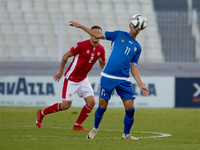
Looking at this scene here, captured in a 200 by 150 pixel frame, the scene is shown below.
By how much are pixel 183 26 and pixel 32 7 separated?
286 inches

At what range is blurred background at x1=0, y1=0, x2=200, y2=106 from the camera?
1728cm

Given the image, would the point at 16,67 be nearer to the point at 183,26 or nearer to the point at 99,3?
the point at 99,3

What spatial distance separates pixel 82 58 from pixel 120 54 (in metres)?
2.13

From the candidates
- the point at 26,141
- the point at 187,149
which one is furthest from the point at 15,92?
the point at 187,149

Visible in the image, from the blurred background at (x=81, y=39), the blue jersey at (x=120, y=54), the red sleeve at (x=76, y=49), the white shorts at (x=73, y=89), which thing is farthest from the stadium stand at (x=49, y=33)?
the blue jersey at (x=120, y=54)

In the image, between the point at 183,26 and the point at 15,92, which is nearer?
the point at 15,92

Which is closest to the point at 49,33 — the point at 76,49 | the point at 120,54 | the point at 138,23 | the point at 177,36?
the point at 177,36

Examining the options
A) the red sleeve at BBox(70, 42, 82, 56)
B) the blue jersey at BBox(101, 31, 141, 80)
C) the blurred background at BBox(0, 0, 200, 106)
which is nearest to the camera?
the blue jersey at BBox(101, 31, 141, 80)

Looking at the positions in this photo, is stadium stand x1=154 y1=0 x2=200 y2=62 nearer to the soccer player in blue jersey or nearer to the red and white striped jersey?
the red and white striped jersey

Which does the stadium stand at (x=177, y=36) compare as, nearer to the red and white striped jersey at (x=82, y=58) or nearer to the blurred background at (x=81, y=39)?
the blurred background at (x=81, y=39)

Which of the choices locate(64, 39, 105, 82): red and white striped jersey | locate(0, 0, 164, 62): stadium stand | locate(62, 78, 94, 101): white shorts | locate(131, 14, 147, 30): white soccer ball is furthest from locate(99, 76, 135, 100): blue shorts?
locate(0, 0, 164, 62): stadium stand

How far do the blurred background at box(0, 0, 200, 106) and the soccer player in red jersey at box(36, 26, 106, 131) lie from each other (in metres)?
7.97

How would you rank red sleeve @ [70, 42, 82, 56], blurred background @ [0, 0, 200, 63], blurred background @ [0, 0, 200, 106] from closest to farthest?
1. red sleeve @ [70, 42, 82, 56]
2. blurred background @ [0, 0, 200, 106]
3. blurred background @ [0, 0, 200, 63]

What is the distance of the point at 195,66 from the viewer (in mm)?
17500
